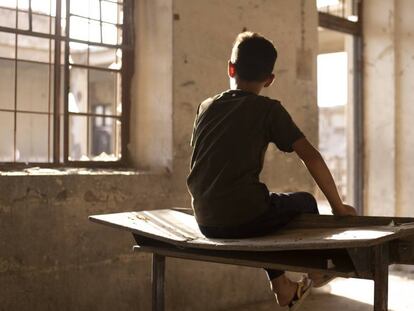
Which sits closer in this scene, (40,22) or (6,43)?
(40,22)

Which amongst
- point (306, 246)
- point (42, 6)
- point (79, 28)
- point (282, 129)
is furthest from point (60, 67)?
point (306, 246)

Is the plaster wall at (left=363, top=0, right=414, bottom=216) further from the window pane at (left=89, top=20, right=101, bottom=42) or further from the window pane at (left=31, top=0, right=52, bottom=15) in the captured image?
the window pane at (left=31, top=0, right=52, bottom=15)

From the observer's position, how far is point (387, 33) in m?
5.91

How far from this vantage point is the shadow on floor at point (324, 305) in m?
4.15

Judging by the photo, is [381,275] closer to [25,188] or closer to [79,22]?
[25,188]

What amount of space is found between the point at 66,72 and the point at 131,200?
87 cm

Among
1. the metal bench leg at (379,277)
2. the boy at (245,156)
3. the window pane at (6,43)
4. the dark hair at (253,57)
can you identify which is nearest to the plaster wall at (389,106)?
the window pane at (6,43)

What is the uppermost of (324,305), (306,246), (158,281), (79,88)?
(79,88)

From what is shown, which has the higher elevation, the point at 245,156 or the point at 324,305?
the point at 245,156

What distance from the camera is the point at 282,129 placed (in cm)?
239

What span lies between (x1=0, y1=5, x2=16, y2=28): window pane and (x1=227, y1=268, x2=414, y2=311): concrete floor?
7.80 ft

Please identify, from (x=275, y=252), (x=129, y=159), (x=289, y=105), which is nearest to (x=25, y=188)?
(x=129, y=159)

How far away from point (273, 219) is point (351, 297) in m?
2.35

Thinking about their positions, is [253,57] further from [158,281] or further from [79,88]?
[79,88]
